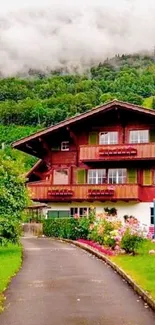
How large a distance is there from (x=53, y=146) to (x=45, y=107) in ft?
265

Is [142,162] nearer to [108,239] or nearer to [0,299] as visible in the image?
[108,239]

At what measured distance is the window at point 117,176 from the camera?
137ft

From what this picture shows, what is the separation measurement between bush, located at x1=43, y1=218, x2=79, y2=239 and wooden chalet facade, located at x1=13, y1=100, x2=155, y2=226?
313 centimetres

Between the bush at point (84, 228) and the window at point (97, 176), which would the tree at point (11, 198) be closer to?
the bush at point (84, 228)

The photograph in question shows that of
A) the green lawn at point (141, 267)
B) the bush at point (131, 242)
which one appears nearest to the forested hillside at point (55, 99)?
the bush at point (131, 242)

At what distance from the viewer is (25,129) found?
12419 cm

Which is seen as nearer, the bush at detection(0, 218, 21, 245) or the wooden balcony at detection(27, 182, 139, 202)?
the bush at detection(0, 218, 21, 245)

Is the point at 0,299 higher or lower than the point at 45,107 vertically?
lower

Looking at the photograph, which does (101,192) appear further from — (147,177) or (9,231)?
(9,231)

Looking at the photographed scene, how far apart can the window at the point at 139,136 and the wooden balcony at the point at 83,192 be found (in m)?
3.63

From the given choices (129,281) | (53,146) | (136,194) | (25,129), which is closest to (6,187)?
(129,281)

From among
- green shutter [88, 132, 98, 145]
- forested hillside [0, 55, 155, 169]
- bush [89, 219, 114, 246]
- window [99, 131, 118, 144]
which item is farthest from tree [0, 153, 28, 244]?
forested hillside [0, 55, 155, 169]

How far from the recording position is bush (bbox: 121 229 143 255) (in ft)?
77.1

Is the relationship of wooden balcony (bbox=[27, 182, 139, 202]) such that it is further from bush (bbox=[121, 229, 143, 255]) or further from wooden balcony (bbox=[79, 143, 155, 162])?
bush (bbox=[121, 229, 143, 255])
